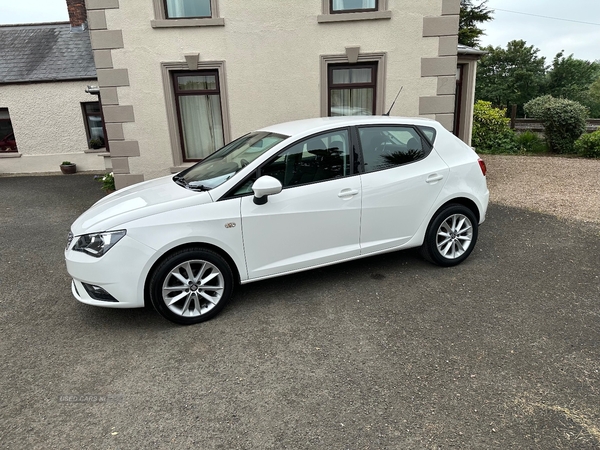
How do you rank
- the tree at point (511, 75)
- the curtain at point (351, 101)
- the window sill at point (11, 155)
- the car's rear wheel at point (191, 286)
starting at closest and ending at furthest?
the car's rear wheel at point (191, 286)
the curtain at point (351, 101)
the window sill at point (11, 155)
the tree at point (511, 75)

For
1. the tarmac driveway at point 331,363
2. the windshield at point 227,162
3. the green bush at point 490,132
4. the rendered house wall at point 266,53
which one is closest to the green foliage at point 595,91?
the green bush at point 490,132

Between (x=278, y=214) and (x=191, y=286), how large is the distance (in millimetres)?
963

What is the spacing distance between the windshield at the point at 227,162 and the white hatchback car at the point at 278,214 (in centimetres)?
2

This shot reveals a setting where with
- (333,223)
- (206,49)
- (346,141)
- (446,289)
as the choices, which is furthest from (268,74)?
(446,289)

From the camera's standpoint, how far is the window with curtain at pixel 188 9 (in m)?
7.33

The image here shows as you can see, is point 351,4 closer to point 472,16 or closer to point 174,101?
point 174,101

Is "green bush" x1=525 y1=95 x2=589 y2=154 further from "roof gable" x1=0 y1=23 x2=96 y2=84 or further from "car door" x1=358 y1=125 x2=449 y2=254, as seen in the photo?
"roof gable" x1=0 y1=23 x2=96 y2=84

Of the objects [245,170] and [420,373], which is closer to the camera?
[420,373]

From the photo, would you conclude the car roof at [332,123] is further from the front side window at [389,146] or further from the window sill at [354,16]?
the window sill at [354,16]

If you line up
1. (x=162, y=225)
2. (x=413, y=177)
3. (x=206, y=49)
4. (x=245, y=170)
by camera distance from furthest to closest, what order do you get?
(x=206, y=49) → (x=413, y=177) → (x=245, y=170) → (x=162, y=225)

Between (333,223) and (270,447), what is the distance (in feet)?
7.00

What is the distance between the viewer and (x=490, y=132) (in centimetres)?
1467

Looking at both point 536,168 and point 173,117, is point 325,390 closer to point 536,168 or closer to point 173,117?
point 173,117

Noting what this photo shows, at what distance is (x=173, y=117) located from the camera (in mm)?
7582
